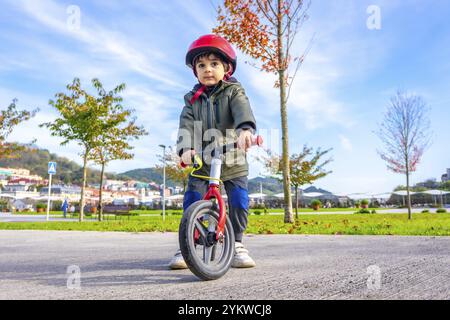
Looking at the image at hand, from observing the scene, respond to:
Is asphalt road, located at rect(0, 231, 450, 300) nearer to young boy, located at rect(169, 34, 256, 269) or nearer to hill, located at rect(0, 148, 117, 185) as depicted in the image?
young boy, located at rect(169, 34, 256, 269)

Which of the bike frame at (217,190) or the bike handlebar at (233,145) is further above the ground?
the bike handlebar at (233,145)

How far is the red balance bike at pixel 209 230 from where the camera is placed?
229 cm

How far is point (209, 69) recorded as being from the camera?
122 inches

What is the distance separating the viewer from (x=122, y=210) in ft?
75.1

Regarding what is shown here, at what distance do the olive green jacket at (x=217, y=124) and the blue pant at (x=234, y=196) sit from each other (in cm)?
7

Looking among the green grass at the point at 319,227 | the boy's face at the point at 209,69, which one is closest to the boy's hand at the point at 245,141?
the boy's face at the point at 209,69

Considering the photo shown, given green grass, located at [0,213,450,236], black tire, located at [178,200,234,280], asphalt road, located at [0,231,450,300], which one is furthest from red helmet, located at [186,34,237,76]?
green grass, located at [0,213,450,236]

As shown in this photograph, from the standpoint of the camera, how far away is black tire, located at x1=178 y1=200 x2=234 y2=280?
89.4 inches

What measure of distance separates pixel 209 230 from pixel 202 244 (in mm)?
131

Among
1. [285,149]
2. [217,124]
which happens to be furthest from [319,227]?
[217,124]

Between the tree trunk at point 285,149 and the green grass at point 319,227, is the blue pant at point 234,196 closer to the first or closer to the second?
the green grass at point 319,227
